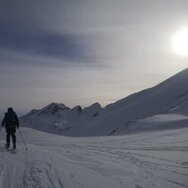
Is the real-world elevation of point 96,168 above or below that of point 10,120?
below

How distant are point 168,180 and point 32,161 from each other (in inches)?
219

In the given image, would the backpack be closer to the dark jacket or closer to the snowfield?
the dark jacket

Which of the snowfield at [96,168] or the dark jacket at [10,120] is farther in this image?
the dark jacket at [10,120]

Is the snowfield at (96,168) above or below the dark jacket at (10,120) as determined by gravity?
below

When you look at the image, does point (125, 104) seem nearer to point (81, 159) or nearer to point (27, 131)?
point (27, 131)

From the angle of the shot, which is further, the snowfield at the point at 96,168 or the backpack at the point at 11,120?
the backpack at the point at 11,120

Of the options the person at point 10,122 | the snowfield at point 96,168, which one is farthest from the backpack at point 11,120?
the snowfield at point 96,168

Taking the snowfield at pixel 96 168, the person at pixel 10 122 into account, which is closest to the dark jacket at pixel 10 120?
the person at pixel 10 122

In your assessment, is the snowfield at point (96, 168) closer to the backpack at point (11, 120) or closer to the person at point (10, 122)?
the person at point (10, 122)

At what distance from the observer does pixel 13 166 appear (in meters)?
13.2

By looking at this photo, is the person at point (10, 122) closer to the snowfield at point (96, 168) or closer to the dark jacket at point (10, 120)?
the dark jacket at point (10, 120)

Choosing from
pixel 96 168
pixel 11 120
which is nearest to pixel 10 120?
pixel 11 120

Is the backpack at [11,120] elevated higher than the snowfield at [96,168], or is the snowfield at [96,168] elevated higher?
the backpack at [11,120]

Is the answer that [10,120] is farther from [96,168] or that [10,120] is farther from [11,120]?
[96,168]
